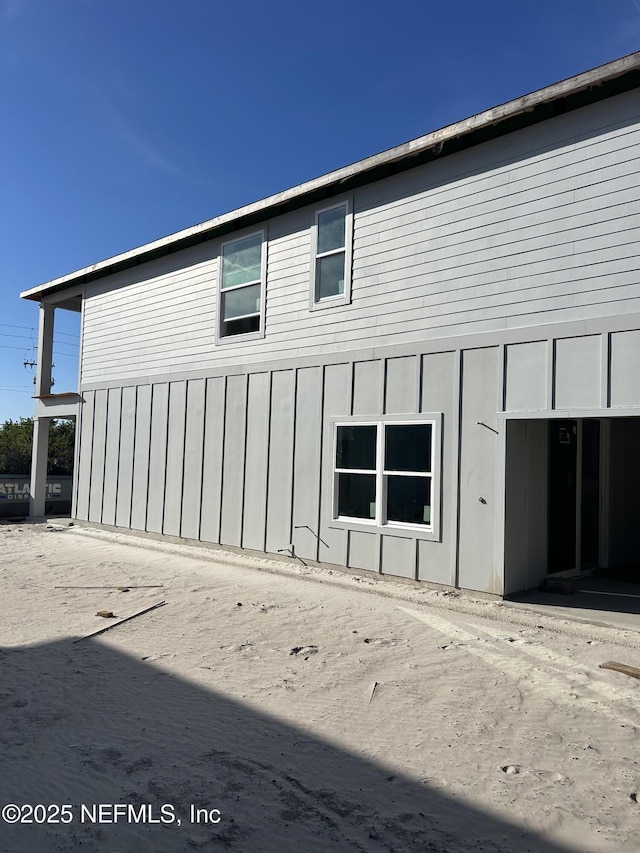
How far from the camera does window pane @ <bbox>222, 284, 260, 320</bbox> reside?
11.0 metres

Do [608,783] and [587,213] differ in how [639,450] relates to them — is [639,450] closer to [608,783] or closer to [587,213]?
[587,213]

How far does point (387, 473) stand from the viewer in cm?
872

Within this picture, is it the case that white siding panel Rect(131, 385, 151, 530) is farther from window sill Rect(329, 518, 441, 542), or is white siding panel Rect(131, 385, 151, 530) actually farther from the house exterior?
window sill Rect(329, 518, 441, 542)

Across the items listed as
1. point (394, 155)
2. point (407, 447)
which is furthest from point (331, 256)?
point (407, 447)

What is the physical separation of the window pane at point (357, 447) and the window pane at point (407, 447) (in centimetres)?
28

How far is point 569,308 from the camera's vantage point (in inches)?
279

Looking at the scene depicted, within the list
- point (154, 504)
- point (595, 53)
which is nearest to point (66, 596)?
point (154, 504)

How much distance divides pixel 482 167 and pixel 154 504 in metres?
8.66

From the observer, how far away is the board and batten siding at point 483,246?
6.88 meters

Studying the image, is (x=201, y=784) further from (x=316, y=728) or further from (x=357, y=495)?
(x=357, y=495)

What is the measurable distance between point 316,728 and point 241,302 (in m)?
8.47

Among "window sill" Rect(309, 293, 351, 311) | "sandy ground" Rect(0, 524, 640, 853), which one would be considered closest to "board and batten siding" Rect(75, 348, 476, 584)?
"window sill" Rect(309, 293, 351, 311)

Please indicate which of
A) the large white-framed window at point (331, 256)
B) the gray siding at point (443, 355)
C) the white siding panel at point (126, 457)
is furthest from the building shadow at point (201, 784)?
the white siding panel at point (126, 457)

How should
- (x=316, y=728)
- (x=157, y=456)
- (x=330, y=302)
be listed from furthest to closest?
(x=157, y=456) < (x=330, y=302) < (x=316, y=728)
